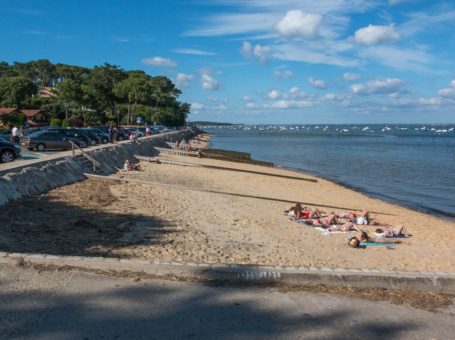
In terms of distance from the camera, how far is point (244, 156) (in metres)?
47.3

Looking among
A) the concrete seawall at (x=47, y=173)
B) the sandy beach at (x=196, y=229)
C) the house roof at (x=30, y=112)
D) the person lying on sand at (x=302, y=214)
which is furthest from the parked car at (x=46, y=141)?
the house roof at (x=30, y=112)

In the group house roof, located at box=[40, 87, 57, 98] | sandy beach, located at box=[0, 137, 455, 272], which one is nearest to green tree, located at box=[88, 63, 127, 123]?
house roof, located at box=[40, 87, 57, 98]

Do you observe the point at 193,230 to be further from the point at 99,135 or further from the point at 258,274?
the point at 99,135

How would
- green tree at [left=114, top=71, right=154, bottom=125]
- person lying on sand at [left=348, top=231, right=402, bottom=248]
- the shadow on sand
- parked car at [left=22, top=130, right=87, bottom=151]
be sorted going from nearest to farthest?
1. the shadow on sand
2. person lying on sand at [left=348, top=231, right=402, bottom=248]
3. parked car at [left=22, top=130, right=87, bottom=151]
4. green tree at [left=114, top=71, right=154, bottom=125]

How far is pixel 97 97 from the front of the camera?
87.2 m

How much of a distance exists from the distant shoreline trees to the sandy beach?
51.7 meters

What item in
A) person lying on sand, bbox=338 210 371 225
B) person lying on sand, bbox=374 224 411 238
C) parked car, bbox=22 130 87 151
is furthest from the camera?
parked car, bbox=22 130 87 151

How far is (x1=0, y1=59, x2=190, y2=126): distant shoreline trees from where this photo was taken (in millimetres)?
72812

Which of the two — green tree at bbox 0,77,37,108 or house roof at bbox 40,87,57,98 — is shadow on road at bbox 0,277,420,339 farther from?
green tree at bbox 0,77,37,108

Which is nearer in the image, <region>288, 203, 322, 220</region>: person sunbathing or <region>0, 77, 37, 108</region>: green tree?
<region>288, 203, 322, 220</region>: person sunbathing

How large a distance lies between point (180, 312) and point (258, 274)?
56.6 inches

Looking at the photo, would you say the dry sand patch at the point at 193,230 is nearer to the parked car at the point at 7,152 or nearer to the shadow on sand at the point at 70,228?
the shadow on sand at the point at 70,228

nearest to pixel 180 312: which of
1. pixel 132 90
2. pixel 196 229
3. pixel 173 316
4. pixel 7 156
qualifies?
pixel 173 316

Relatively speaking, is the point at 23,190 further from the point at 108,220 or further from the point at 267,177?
the point at 267,177
